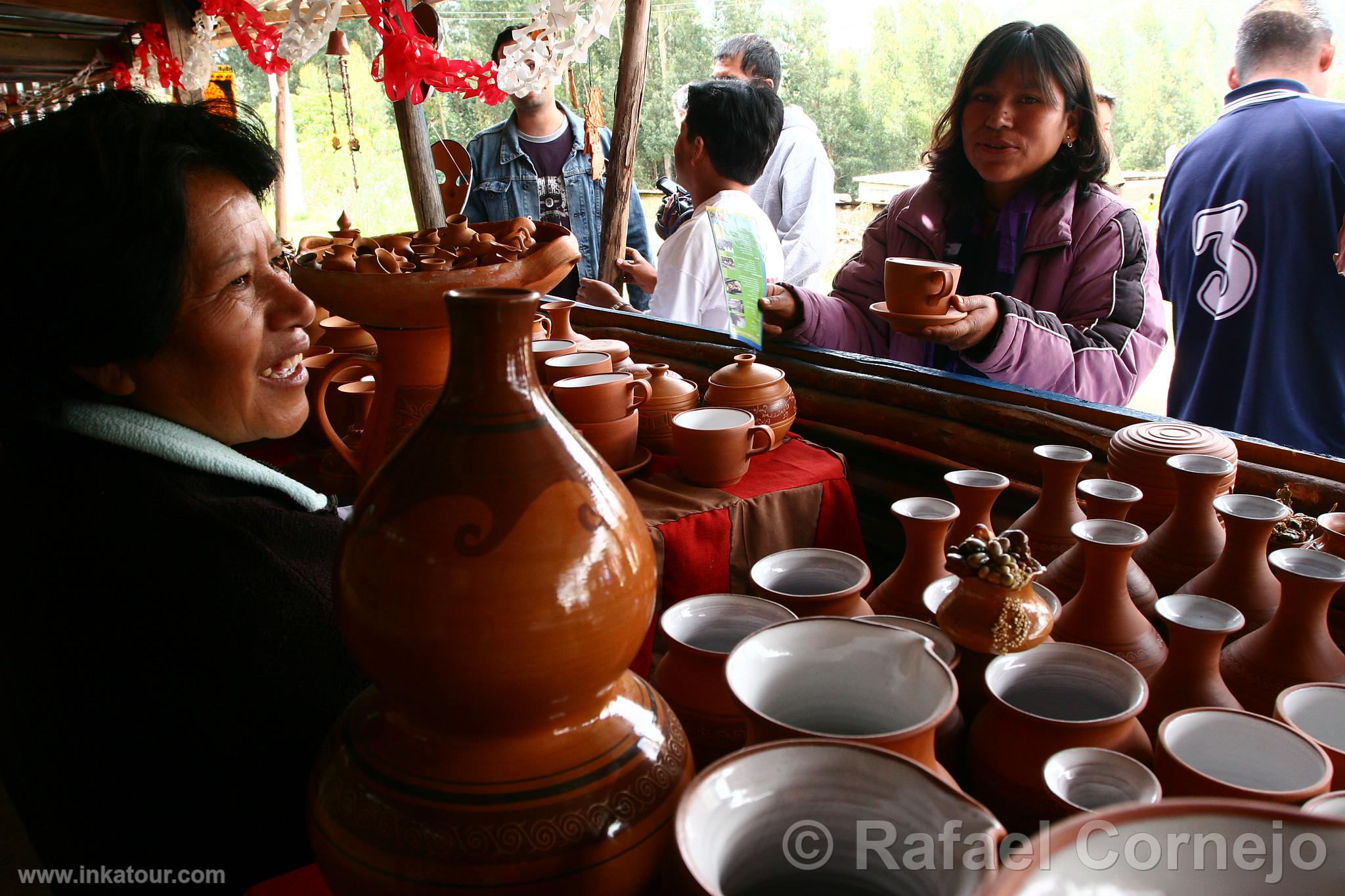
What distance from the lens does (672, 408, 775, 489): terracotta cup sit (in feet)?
6.99

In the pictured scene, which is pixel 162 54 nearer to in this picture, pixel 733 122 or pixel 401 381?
pixel 733 122

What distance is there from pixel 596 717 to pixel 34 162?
1.22 meters

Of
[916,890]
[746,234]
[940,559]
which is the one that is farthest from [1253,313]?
[916,890]

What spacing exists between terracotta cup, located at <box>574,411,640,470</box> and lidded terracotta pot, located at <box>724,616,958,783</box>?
3.99ft

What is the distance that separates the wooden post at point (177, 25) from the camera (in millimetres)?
6355

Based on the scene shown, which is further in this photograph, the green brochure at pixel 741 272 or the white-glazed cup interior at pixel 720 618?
the green brochure at pixel 741 272

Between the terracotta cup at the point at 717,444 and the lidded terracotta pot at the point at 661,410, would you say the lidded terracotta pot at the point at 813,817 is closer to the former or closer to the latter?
the terracotta cup at the point at 717,444

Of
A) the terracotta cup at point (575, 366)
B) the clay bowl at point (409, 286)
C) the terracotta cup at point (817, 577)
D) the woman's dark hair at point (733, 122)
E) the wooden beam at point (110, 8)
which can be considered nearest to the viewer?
the terracotta cup at point (817, 577)

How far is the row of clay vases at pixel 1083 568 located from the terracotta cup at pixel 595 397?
1.09 meters

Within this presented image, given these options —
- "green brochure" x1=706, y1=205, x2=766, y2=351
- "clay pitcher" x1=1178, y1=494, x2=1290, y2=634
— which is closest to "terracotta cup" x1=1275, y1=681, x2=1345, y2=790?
"clay pitcher" x1=1178, y1=494, x2=1290, y2=634

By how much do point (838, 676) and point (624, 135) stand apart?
455 centimetres

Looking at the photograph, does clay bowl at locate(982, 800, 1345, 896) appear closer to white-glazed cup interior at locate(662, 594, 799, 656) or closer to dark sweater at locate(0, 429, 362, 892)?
white-glazed cup interior at locate(662, 594, 799, 656)

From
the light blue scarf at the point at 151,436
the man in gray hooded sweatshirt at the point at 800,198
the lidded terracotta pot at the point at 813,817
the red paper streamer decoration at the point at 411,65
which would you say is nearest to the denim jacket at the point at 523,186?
the red paper streamer decoration at the point at 411,65

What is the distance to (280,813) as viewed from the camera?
1.20 meters
